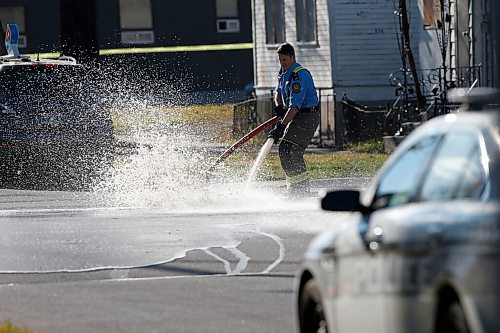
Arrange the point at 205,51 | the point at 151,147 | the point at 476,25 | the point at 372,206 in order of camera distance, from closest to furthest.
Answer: the point at 372,206
the point at 151,147
the point at 476,25
the point at 205,51

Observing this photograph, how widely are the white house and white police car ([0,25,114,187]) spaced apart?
387 inches

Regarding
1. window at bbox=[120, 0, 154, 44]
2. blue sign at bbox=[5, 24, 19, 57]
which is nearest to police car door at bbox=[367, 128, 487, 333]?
blue sign at bbox=[5, 24, 19, 57]

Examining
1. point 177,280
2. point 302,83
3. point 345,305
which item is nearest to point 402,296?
point 345,305

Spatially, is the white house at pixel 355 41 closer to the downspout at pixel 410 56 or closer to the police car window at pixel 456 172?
the downspout at pixel 410 56

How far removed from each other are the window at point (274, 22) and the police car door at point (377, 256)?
27.9 metres

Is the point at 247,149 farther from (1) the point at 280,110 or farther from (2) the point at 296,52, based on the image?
(1) the point at 280,110

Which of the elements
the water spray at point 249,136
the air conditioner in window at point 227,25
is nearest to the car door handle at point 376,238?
the water spray at point 249,136

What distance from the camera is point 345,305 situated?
6.58 metres

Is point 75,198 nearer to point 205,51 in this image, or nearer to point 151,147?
point 151,147

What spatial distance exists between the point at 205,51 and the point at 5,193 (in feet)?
106

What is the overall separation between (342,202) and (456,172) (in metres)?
0.81

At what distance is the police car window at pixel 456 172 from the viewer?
6.10m

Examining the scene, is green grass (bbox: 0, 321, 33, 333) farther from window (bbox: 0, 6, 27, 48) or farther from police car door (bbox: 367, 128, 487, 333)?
window (bbox: 0, 6, 27, 48)

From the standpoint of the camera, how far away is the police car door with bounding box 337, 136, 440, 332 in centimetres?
612
